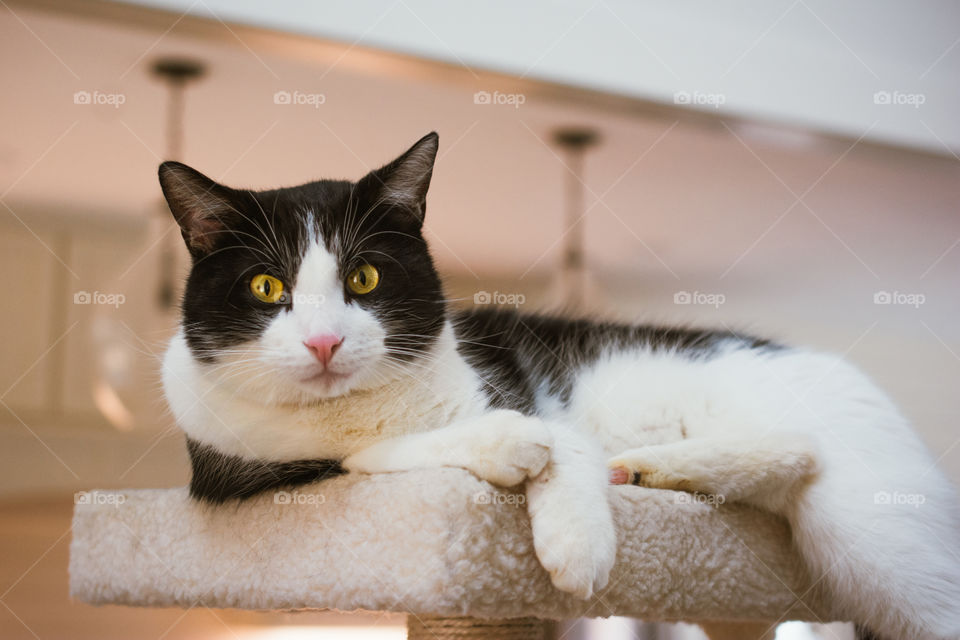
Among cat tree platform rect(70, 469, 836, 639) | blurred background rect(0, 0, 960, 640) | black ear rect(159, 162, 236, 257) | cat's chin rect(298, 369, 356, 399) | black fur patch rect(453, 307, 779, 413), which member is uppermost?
blurred background rect(0, 0, 960, 640)

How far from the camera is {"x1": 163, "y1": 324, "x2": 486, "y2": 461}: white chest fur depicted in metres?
1.05

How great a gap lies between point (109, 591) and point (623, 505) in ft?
2.45

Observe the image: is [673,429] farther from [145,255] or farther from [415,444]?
[145,255]

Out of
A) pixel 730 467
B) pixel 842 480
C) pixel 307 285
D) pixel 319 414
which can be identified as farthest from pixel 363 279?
pixel 842 480

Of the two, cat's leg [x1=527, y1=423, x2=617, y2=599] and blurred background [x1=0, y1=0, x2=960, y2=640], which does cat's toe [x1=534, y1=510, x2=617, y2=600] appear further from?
blurred background [x1=0, y1=0, x2=960, y2=640]

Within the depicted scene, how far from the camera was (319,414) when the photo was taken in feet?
3.46

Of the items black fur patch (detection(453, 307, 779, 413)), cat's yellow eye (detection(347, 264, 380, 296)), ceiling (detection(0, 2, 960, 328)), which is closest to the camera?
cat's yellow eye (detection(347, 264, 380, 296))

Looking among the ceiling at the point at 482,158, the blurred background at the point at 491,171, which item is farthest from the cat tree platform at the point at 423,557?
the ceiling at the point at 482,158

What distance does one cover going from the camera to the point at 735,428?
4.17 ft

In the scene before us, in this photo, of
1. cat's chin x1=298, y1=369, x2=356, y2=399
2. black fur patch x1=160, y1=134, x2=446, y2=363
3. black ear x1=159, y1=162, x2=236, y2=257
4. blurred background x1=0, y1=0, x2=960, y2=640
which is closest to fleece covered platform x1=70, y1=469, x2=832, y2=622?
cat's chin x1=298, y1=369, x2=356, y2=399

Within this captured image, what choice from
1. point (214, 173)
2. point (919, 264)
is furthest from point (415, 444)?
point (919, 264)

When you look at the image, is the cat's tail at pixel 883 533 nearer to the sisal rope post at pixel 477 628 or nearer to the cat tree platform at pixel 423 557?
the cat tree platform at pixel 423 557

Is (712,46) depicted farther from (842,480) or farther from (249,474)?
(249,474)

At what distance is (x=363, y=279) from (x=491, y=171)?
1.95 meters
